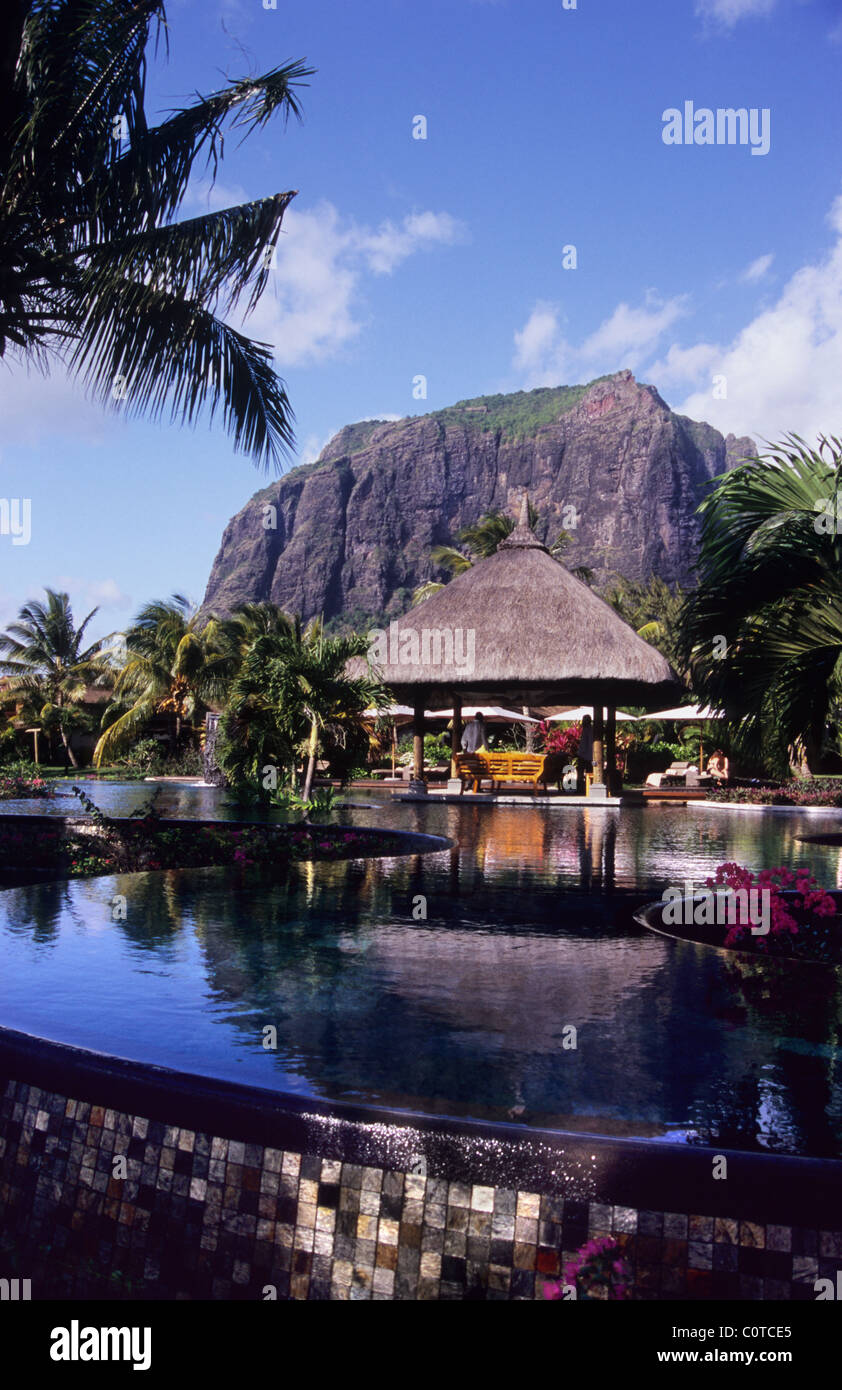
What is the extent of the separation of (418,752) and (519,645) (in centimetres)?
307

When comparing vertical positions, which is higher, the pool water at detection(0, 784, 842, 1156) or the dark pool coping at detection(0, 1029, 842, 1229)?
the dark pool coping at detection(0, 1029, 842, 1229)

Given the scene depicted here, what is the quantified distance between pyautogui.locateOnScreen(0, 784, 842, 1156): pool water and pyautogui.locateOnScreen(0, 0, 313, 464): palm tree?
13.7 feet

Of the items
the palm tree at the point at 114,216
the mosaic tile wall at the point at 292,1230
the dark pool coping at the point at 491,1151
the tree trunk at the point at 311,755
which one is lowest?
the mosaic tile wall at the point at 292,1230

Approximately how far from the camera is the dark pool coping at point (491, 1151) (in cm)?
259

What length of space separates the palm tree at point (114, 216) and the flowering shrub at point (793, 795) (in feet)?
50.5

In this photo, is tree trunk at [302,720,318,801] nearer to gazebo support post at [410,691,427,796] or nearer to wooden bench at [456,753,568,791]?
gazebo support post at [410,691,427,796]

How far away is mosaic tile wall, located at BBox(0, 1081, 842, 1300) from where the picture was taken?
8.55ft

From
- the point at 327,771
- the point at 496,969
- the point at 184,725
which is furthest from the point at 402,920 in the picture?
the point at 184,725

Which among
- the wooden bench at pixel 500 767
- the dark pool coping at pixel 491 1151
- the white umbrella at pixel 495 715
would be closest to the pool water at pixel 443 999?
→ the dark pool coping at pixel 491 1151

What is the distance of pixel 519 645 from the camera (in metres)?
23.2

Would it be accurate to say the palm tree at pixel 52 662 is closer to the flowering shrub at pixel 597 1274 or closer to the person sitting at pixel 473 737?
the person sitting at pixel 473 737

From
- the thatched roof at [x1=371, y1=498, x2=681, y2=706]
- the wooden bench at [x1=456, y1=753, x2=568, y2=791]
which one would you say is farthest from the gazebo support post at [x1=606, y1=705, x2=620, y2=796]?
the wooden bench at [x1=456, y1=753, x2=568, y2=791]

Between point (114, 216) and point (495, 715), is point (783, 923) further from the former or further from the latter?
point (495, 715)

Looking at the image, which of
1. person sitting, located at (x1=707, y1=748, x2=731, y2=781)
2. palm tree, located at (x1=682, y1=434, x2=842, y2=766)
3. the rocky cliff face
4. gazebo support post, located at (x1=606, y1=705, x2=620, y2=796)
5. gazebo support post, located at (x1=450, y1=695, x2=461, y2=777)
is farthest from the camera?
the rocky cliff face
